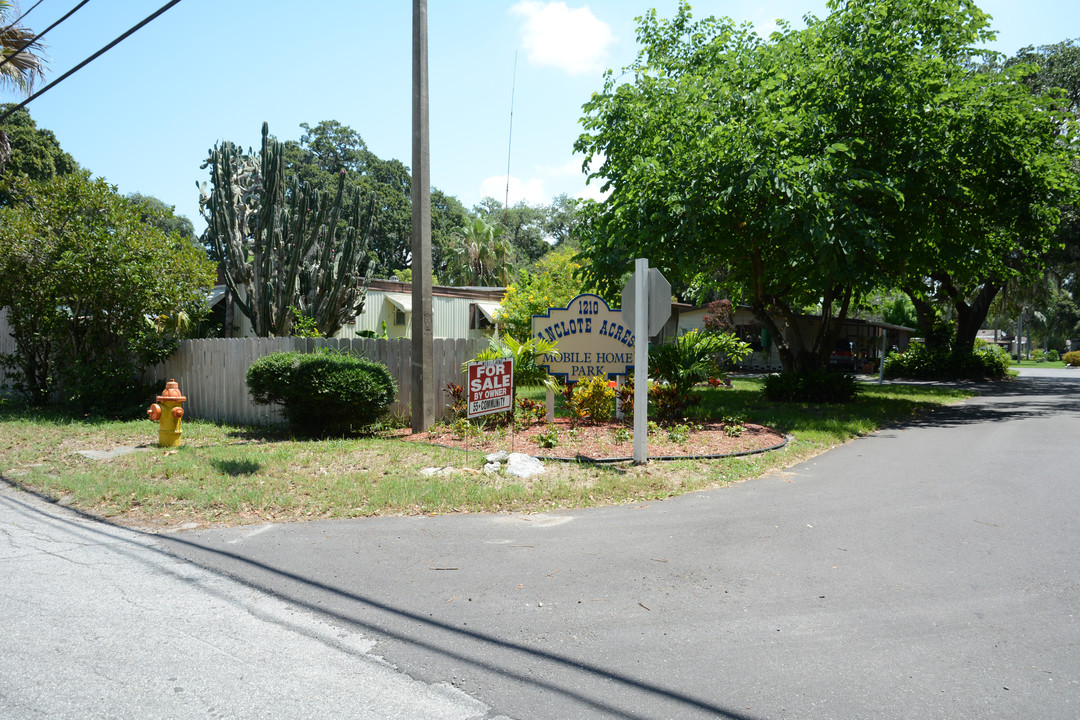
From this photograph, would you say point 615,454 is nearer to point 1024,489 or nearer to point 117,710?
point 1024,489

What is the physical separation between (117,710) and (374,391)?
299 inches

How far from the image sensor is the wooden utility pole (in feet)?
35.6

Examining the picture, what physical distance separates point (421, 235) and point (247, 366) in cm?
435

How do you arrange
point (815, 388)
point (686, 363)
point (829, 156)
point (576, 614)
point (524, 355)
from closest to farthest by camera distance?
point (576, 614)
point (524, 355)
point (686, 363)
point (829, 156)
point (815, 388)

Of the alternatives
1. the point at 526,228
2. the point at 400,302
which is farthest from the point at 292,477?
the point at 526,228

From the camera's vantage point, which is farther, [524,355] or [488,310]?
[488,310]

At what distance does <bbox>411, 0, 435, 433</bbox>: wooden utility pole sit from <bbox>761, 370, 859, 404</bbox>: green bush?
9972 mm

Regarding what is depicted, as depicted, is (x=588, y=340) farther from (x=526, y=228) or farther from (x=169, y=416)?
(x=526, y=228)

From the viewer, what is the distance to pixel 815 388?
683 inches

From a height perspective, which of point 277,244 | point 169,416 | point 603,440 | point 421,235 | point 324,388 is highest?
point 277,244

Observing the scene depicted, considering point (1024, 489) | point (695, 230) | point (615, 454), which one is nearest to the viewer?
point (1024, 489)

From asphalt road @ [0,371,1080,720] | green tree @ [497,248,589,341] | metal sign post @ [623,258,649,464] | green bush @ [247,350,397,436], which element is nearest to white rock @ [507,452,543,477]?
metal sign post @ [623,258,649,464]

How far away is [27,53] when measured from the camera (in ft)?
56.6

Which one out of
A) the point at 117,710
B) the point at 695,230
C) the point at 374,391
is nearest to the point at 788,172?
the point at 695,230
